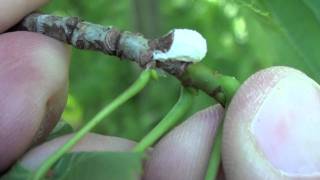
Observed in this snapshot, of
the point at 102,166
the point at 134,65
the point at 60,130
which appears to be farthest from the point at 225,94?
the point at 134,65

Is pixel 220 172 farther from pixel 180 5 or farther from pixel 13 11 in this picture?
pixel 180 5

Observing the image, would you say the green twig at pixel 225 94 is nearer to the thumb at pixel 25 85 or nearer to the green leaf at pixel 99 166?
the green leaf at pixel 99 166

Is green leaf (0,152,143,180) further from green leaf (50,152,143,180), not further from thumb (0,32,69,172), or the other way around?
thumb (0,32,69,172)

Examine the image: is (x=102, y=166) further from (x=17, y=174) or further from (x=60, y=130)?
(x=60, y=130)

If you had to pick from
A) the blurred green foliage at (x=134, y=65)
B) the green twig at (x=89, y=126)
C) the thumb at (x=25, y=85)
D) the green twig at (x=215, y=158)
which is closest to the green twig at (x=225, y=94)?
the green twig at (x=215, y=158)

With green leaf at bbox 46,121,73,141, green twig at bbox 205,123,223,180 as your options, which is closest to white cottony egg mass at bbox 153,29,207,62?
green twig at bbox 205,123,223,180

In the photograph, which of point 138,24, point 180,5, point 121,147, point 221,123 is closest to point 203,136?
point 221,123
